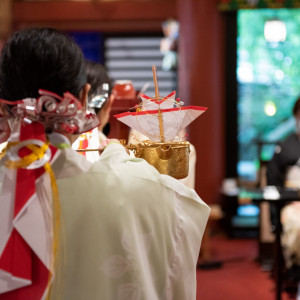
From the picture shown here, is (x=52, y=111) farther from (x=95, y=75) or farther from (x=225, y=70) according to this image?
(x=225, y=70)

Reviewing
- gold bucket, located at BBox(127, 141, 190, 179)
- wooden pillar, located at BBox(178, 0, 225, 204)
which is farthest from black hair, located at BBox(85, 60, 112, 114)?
wooden pillar, located at BBox(178, 0, 225, 204)

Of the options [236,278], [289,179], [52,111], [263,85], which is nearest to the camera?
[52,111]

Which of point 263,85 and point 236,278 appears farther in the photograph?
point 263,85

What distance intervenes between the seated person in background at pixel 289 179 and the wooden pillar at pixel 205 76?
157cm

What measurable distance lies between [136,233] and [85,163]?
0.21 metres

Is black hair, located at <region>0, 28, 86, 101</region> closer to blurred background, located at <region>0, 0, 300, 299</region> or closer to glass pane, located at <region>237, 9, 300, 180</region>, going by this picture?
blurred background, located at <region>0, 0, 300, 299</region>

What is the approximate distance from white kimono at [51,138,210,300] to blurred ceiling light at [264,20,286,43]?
6.05m

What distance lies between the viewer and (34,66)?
127 cm

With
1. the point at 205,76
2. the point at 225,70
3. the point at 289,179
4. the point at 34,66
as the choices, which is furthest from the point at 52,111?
the point at 225,70

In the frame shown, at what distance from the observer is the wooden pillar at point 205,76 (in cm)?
682

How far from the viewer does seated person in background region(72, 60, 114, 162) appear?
1776 millimetres

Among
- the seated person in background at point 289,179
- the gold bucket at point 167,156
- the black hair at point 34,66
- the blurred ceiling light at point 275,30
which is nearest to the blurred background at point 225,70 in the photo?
the blurred ceiling light at point 275,30

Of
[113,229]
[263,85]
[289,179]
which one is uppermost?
[113,229]

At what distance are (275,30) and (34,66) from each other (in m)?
6.15
